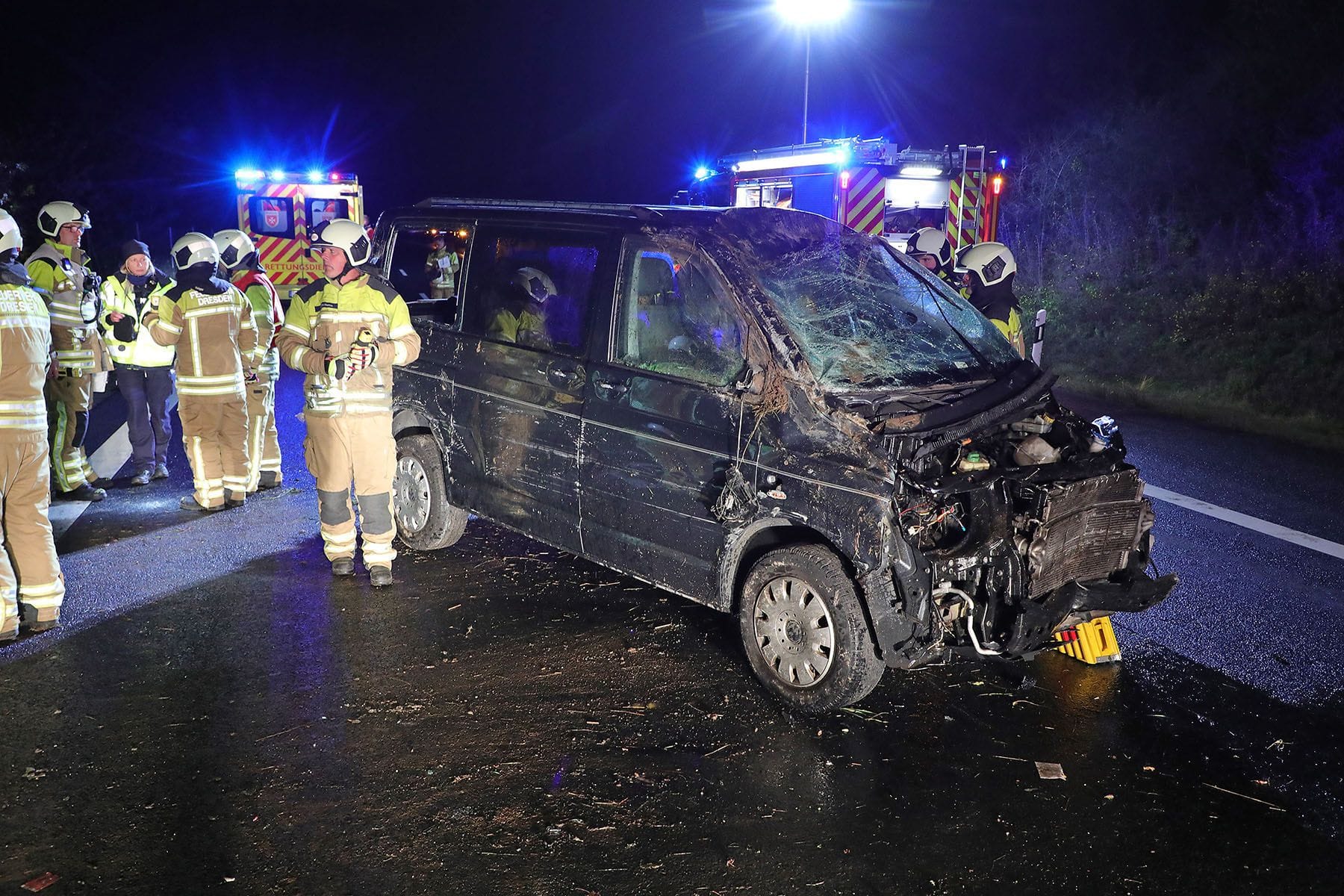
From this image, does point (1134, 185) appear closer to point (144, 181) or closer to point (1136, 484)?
point (1136, 484)

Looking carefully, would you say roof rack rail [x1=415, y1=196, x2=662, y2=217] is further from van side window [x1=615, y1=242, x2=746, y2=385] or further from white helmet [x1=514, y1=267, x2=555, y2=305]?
white helmet [x1=514, y1=267, x2=555, y2=305]

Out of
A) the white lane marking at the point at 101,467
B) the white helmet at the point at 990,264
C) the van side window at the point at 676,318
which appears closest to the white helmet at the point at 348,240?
the van side window at the point at 676,318

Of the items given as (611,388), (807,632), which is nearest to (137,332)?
(611,388)

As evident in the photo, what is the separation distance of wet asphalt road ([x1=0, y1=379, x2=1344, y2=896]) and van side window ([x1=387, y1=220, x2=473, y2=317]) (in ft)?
5.44

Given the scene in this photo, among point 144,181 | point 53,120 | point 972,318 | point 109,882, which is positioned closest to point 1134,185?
point 972,318

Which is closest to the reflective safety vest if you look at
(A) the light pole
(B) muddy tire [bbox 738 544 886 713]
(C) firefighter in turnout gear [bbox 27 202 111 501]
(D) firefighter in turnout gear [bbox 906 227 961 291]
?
(D) firefighter in turnout gear [bbox 906 227 961 291]

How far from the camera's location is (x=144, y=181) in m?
33.4

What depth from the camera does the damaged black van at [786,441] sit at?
13.6ft

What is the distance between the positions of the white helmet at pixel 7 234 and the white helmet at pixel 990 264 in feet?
18.9

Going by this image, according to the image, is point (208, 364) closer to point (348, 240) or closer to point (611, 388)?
point (348, 240)

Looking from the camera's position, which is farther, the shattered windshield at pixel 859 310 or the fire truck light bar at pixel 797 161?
the fire truck light bar at pixel 797 161

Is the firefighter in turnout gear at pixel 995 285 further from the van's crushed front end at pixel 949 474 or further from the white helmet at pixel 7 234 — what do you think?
the white helmet at pixel 7 234

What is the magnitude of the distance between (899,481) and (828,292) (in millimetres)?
1260

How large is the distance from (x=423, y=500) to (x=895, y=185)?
9145mm
